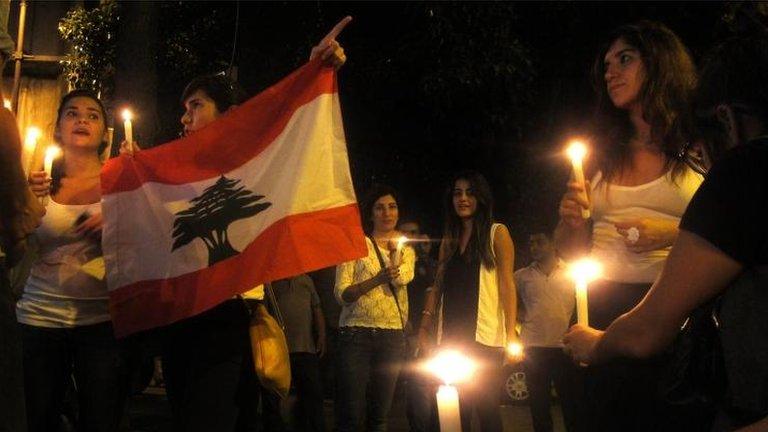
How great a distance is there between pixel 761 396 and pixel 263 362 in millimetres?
2519

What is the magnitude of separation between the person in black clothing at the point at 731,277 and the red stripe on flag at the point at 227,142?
2.71 m

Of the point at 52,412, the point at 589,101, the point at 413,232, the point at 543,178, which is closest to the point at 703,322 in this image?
the point at 52,412

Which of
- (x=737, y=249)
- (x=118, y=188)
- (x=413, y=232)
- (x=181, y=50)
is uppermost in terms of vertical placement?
(x=181, y=50)

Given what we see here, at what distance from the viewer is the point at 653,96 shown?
3693mm

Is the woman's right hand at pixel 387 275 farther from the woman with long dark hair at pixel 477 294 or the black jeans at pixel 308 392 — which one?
the black jeans at pixel 308 392

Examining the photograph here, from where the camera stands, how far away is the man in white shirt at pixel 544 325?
8062 millimetres

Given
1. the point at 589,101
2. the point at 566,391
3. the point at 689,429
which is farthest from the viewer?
the point at 589,101

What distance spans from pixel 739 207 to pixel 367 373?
16.9 ft

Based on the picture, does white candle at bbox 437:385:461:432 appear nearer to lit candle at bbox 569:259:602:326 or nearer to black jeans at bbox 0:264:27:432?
lit candle at bbox 569:259:602:326

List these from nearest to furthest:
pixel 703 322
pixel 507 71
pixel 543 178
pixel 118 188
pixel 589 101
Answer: pixel 703 322 < pixel 118 188 < pixel 507 71 < pixel 543 178 < pixel 589 101

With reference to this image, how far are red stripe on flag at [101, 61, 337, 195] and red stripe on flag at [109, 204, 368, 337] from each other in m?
0.52

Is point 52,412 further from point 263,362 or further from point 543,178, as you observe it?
point 543,178

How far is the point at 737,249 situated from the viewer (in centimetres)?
223

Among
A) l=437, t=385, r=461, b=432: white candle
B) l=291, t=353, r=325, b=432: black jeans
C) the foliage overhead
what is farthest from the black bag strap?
the foliage overhead
